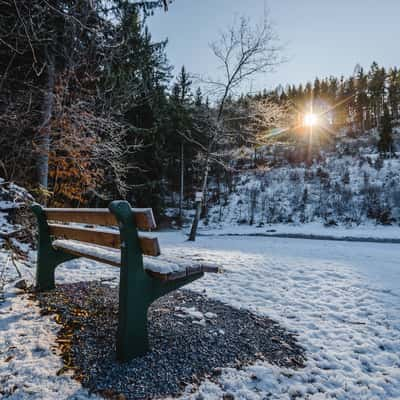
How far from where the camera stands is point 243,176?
2192 cm

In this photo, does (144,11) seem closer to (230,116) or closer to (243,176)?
(230,116)

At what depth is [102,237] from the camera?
7.16 ft

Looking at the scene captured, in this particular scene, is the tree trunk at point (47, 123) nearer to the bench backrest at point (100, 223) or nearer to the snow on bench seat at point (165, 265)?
the bench backrest at point (100, 223)

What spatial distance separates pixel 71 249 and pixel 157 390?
1.66 meters

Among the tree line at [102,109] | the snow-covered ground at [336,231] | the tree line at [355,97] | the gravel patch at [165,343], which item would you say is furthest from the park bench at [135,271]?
the tree line at [355,97]

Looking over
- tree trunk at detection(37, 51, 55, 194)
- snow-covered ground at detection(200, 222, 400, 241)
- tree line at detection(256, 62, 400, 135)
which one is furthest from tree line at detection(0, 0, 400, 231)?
tree line at detection(256, 62, 400, 135)

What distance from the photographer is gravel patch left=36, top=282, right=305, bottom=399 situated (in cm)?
167

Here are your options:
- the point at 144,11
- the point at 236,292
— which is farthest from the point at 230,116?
the point at 236,292

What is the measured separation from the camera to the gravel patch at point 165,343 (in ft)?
5.48

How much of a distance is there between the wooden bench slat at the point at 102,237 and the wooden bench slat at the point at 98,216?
83mm

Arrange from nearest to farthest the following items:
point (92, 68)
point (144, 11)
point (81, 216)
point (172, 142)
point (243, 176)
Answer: point (81, 216) → point (92, 68) → point (144, 11) → point (172, 142) → point (243, 176)

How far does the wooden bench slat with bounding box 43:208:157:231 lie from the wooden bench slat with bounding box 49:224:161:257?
8 centimetres

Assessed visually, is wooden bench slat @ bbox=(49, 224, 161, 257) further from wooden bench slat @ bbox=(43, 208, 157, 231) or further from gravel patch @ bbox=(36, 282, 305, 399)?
gravel patch @ bbox=(36, 282, 305, 399)

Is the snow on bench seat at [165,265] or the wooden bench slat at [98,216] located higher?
the wooden bench slat at [98,216]
